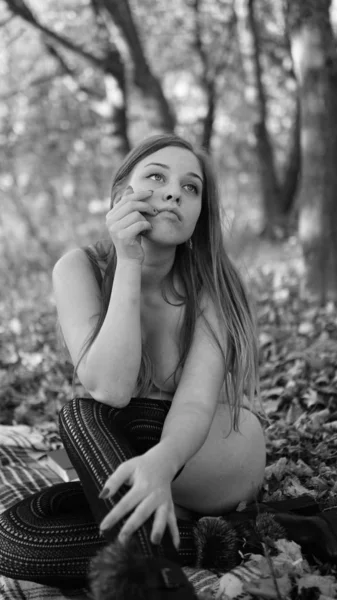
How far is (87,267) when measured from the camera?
8.25ft

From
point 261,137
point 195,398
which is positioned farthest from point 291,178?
point 195,398

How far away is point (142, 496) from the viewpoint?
176cm

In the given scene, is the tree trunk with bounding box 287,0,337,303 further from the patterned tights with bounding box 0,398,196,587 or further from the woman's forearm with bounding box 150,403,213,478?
the woman's forearm with bounding box 150,403,213,478

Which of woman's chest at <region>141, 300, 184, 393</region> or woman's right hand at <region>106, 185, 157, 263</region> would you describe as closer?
woman's right hand at <region>106, 185, 157, 263</region>

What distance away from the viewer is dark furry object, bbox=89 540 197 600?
5.09 feet

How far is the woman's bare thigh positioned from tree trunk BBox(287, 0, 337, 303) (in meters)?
3.27

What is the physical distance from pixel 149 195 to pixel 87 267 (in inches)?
15.3

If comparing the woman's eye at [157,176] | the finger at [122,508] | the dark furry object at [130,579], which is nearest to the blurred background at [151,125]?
the woman's eye at [157,176]

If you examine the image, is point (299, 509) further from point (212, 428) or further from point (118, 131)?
point (118, 131)

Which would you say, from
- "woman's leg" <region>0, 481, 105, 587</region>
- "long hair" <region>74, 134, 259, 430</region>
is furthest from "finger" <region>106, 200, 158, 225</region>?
"woman's leg" <region>0, 481, 105, 587</region>

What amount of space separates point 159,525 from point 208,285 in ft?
3.63

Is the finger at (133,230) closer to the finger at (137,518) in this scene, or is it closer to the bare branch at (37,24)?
the finger at (137,518)

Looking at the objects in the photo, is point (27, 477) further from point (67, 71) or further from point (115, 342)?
point (67, 71)

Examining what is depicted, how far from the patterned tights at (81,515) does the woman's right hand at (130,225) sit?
0.52m
